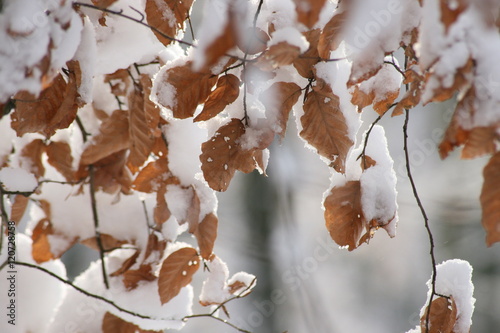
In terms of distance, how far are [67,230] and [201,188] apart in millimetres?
435

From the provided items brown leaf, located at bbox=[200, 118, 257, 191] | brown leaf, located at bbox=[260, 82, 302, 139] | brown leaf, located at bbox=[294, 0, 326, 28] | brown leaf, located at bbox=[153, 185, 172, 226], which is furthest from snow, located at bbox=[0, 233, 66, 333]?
brown leaf, located at bbox=[294, 0, 326, 28]

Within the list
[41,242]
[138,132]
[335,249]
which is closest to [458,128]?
[138,132]

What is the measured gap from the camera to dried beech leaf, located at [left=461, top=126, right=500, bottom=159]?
40cm

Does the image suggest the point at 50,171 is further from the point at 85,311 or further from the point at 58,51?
the point at 58,51

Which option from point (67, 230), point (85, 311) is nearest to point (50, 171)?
point (67, 230)

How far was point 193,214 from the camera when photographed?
35.7 inches

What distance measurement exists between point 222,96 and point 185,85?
59 mm

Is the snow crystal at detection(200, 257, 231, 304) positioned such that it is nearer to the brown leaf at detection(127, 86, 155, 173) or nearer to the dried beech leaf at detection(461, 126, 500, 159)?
the brown leaf at detection(127, 86, 155, 173)

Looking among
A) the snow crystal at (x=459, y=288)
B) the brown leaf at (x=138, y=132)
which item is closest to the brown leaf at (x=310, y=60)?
the brown leaf at (x=138, y=132)

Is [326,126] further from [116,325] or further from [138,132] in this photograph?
[116,325]

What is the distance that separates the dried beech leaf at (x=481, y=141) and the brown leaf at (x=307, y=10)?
0.17 meters

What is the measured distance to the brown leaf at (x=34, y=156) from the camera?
1155 millimetres

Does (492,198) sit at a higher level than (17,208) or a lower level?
lower

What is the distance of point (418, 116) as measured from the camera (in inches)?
238
